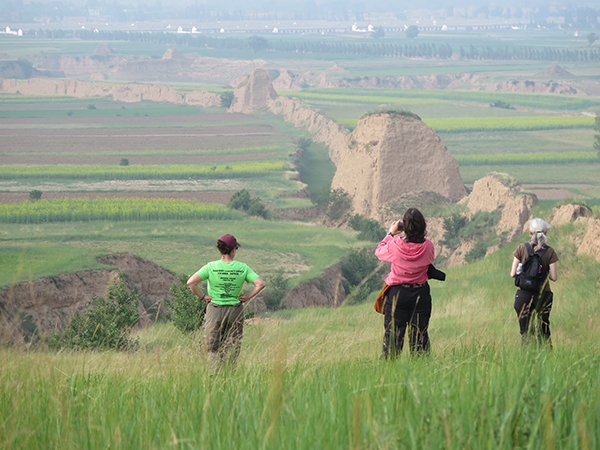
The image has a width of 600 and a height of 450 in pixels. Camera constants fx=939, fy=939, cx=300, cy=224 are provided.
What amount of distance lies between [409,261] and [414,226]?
1.05 feet

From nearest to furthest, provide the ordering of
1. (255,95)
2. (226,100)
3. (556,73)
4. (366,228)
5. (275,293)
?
(275,293) < (366,228) < (255,95) < (226,100) < (556,73)

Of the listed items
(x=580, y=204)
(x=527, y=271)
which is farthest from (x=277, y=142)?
(x=527, y=271)

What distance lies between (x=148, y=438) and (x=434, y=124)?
368ft

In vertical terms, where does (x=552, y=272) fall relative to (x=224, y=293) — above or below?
above

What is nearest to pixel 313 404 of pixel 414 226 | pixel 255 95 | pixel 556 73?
pixel 414 226

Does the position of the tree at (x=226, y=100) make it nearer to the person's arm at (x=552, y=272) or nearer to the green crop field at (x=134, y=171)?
the green crop field at (x=134, y=171)

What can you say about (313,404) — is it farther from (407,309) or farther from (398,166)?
(398,166)

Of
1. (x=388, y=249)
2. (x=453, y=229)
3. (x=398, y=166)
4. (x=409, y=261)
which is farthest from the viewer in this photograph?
(x=398, y=166)

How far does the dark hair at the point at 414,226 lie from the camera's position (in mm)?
8445

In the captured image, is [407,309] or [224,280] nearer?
[407,309]

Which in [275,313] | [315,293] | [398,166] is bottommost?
[315,293]

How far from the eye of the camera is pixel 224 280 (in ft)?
28.8

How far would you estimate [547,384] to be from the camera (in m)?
4.63

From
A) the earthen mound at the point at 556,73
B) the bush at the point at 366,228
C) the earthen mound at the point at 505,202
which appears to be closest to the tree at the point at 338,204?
the bush at the point at 366,228
